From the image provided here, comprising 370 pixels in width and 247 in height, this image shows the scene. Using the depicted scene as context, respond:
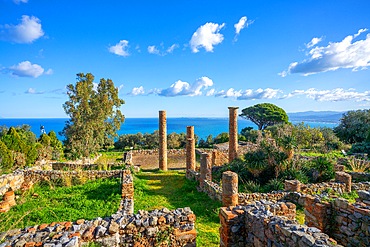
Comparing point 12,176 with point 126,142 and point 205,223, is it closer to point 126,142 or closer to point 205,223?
point 205,223

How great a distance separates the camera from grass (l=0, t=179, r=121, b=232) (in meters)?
7.19

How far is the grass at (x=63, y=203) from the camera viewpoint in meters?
7.19

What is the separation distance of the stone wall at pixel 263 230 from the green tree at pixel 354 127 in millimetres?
30926

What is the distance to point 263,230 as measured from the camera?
4398 millimetres

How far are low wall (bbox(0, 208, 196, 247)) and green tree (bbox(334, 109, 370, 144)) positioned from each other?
31.9 metres

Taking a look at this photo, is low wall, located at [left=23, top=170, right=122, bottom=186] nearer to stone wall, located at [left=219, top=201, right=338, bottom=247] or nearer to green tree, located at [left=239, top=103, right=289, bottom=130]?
stone wall, located at [left=219, top=201, right=338, bottom=247]

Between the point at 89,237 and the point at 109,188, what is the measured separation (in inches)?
253

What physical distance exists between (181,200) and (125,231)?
5699 mm

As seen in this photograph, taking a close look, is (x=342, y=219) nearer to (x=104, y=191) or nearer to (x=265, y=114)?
(x=104, y=191)

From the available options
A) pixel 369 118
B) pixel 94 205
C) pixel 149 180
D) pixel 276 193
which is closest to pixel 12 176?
pixel 94 205

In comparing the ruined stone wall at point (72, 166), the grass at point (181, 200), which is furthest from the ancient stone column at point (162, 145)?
the ruined stone wall at point (72, 166)

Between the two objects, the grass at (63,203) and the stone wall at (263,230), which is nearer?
the stone wall at (263,230)

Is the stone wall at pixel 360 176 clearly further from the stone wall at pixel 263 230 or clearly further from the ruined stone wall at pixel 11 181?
the ruined stone wall at pixel 11 181

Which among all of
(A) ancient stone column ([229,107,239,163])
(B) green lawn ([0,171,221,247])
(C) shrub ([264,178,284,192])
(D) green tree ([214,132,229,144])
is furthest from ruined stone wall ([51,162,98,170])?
(D) green tree ([214,132,229,144])
